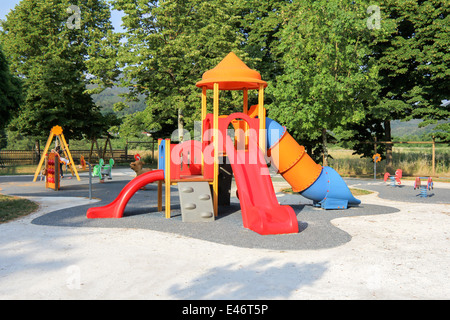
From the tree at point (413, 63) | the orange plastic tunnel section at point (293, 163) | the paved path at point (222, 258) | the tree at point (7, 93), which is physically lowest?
the paved path at point (222, 258)

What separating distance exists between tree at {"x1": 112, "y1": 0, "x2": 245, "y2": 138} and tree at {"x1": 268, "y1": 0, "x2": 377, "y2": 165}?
8200 mm

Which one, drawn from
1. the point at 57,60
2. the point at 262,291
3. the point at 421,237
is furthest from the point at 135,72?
the point at 262,291

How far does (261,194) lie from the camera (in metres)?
9.06

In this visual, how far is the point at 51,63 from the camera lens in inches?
1250

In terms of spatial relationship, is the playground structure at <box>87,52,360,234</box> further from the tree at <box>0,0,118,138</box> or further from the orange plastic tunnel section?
the tree at <box>0,0,118,138</box>

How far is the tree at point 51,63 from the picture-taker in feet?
102

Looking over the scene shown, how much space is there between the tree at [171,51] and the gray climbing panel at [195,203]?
1341cm

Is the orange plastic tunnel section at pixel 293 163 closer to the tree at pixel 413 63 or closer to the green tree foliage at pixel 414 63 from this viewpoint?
the tree at pixel 413 63

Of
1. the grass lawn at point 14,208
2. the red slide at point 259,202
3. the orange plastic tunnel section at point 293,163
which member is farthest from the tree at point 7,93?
the orange plastic tunnel section at point 293,163

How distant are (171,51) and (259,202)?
53.7ft

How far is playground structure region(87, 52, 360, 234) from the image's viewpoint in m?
8.98

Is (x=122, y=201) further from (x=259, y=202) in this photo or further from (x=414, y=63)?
(x=414, y=63)

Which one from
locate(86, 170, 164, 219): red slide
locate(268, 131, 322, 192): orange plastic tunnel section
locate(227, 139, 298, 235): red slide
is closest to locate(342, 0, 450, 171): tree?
locate(268, 131, 322, 192): orange plastic tunnel section

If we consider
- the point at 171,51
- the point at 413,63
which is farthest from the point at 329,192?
the point at 413,63
